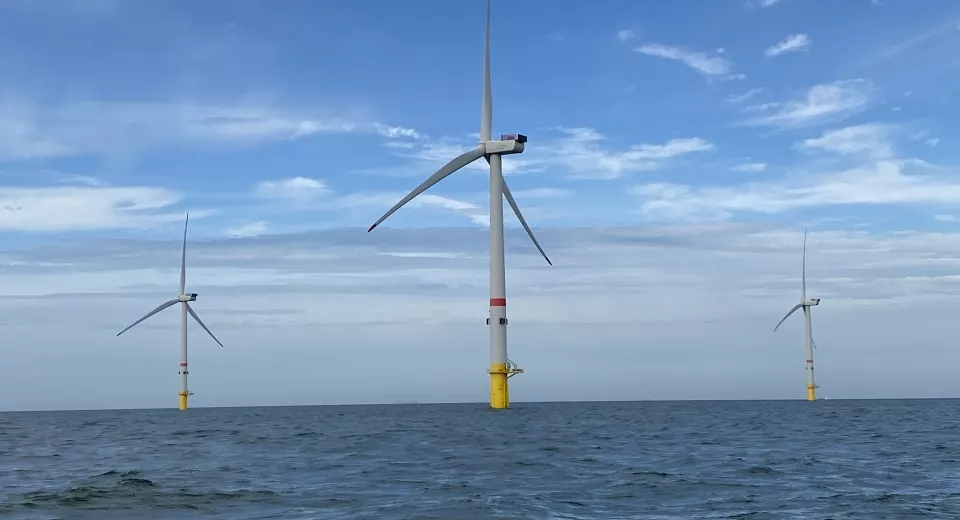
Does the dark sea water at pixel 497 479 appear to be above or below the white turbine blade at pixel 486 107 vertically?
below

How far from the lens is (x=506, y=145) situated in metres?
96.8

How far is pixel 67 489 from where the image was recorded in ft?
118

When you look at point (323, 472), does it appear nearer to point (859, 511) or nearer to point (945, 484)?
point (859, 511)

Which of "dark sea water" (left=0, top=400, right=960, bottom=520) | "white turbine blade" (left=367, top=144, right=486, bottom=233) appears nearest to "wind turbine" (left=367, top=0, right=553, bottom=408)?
"white turbine blade" (left=367, top=144, right=486, bottom=233)

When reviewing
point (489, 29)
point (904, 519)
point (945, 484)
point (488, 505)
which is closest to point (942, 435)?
point (945, 484)

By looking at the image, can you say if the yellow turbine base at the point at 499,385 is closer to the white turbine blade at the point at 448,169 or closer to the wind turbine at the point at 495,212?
the wind turbine at the point at 495,212

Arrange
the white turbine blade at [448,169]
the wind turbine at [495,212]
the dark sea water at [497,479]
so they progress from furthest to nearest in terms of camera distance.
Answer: the white turbine blade at [448,169]
the wind turbine at [495,212]
the dark sea water at [497,479]

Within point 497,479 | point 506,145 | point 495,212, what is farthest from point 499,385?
point 497,479

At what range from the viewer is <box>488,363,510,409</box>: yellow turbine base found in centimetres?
8781

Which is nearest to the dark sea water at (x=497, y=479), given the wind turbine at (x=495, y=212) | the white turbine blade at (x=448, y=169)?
the wind turbine at (x=495, y=212)

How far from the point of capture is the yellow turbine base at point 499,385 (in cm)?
8781

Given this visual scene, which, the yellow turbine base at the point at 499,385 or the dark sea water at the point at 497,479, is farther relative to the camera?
the yellow turbine base at the point at 499,385

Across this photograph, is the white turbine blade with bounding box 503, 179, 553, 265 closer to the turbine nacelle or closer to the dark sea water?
the turbine nacelle

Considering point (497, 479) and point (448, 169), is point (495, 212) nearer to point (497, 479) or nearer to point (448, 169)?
point (448, 169)
